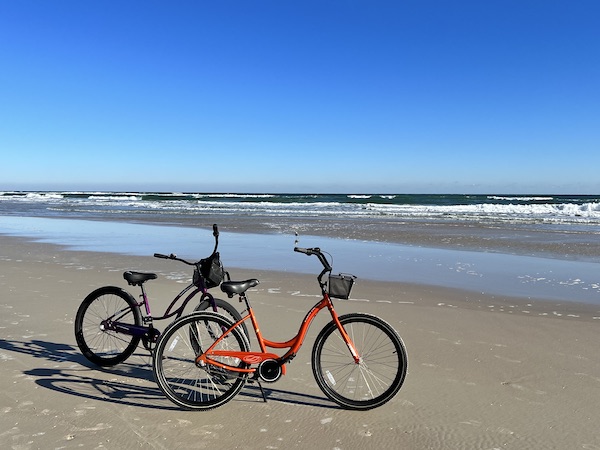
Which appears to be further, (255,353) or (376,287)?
(376,287)

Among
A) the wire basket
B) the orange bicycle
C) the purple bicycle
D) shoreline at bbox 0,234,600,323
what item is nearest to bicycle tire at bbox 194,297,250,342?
the purple bicycle

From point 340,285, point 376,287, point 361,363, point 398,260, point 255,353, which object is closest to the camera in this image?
point 340,285

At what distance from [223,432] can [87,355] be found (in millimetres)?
1975

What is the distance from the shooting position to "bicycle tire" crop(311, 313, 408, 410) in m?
3.68

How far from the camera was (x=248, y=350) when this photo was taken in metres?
3.70

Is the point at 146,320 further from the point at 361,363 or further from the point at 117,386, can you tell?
the point at 361,363

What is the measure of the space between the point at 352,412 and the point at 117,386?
2.02 m

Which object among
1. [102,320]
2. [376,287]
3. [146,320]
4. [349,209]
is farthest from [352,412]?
[349,209]

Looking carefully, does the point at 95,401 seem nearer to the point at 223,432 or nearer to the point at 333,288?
the point at 223,432

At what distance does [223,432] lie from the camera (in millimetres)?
3332

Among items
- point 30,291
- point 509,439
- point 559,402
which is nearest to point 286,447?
point 509,439

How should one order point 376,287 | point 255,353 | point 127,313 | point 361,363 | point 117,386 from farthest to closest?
point 376,287 → point 127,313 → point 117,386 → point 361,363 → point 255,353

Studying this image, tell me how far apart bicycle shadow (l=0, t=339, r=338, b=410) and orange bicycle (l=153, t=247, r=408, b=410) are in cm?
17

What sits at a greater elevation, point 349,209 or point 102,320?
point 349,209
